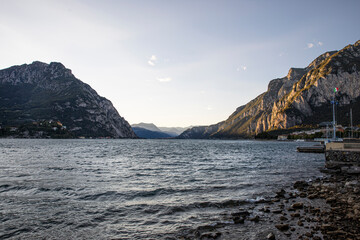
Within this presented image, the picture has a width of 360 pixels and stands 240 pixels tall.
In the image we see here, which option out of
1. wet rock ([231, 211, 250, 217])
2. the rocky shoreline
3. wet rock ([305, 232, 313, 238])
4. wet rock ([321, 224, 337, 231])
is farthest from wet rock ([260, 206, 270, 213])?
wet rock ([305, 232, 313, 238])

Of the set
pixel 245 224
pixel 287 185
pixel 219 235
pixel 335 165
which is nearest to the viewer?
pixel 219 235

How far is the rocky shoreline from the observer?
1068 centimetres

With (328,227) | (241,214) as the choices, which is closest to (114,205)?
(241,214)

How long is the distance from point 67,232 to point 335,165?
143ft

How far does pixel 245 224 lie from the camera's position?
1247cm

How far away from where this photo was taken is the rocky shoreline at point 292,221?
420 inches

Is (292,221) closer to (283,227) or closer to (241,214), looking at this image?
(283,227)

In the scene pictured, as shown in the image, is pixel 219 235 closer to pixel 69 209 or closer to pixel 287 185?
pixel 69 209

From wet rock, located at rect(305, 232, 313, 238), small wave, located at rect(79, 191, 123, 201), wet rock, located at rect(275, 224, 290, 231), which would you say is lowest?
small wave, located at rect(79, 191, 123, 201)

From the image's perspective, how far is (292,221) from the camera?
41.4ft

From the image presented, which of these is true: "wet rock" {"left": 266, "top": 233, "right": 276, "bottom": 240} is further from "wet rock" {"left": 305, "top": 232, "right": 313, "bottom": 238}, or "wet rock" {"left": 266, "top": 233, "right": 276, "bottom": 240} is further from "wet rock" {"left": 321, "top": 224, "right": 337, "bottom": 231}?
"wet rock" {"left": 321, "top": 224, "right": 337, "bottom": 231}

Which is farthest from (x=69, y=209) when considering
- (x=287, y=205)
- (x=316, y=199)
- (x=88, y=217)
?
(x=316, y=199)

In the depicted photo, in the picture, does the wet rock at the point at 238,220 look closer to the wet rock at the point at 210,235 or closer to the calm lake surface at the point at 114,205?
the calm lake surface at the point at 114,205

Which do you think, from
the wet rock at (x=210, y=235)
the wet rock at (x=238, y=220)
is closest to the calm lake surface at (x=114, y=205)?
the wet rock at (x=238, y=220)
